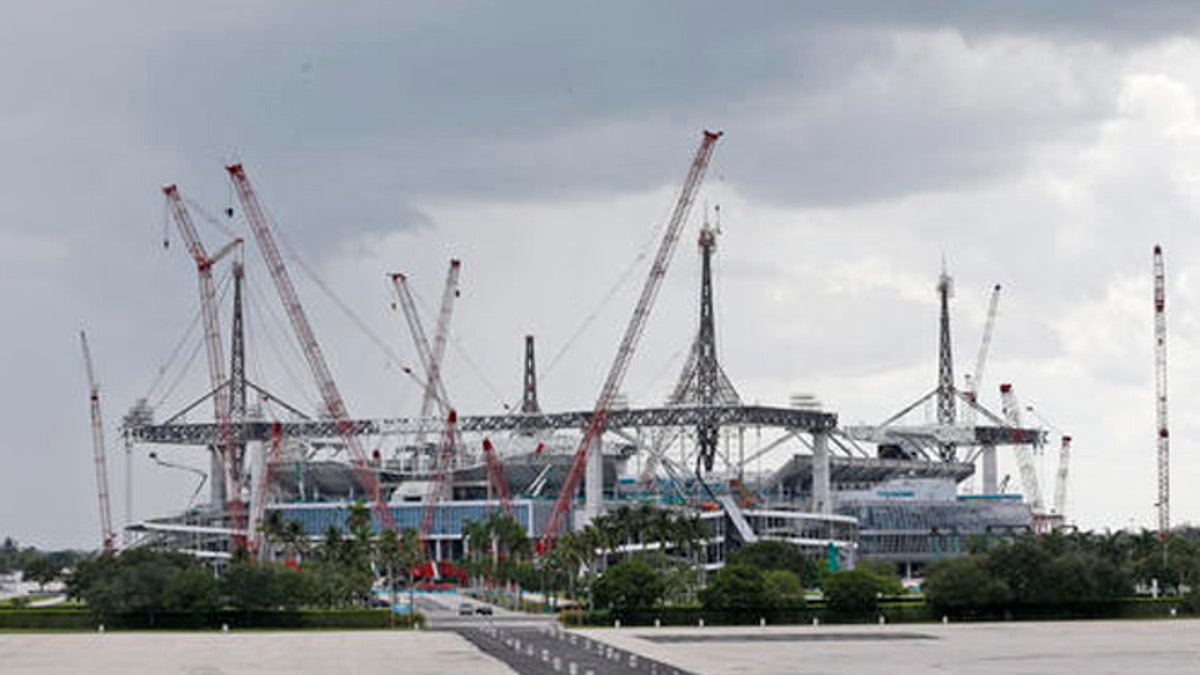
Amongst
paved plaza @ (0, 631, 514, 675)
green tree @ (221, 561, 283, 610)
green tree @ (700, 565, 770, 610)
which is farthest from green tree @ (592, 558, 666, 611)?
green tree @ (221, 561, 283, 610)

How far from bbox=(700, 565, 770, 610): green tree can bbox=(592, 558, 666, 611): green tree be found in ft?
18.2

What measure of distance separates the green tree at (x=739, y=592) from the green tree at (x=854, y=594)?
6290mm

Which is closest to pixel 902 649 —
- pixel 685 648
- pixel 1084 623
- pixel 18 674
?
pixel 685 648

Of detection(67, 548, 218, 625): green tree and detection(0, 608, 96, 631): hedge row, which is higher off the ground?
detection(67, 548, 218, 625): green tree

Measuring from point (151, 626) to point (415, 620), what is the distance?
2362cm

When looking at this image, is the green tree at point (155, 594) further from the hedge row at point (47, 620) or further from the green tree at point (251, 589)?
the green tree at point (251, 589)

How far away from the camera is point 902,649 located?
13825cm

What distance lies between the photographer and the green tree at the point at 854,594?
184000mm

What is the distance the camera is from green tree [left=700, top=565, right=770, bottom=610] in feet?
602

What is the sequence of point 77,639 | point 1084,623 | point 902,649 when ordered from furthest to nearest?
point 1084,623 → point 77,639 → point 902,649

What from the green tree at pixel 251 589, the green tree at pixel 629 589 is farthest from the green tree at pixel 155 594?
the green tree at pixel 629 589

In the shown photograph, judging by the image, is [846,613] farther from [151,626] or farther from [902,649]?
[151,626]

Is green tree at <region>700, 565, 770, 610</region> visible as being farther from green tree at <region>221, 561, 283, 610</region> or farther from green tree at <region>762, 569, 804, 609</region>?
green tree at <region>221, 561, 283, 610</region>

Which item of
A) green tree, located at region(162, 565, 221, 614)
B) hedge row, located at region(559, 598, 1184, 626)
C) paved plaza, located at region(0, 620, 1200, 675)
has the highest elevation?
green tree, located at region(162, 565, 221, 614)
